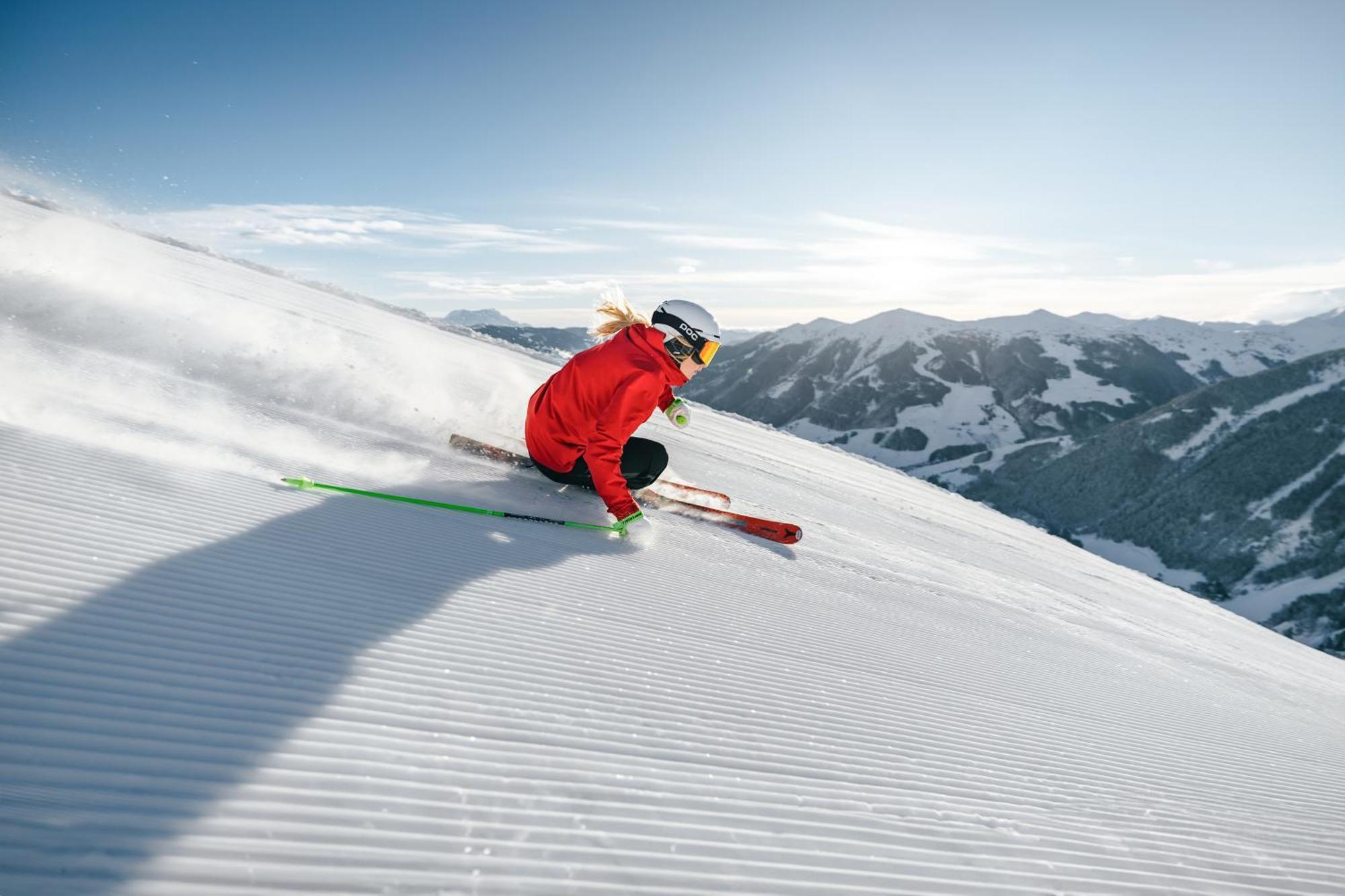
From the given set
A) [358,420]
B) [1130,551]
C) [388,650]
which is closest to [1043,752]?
[388,650]

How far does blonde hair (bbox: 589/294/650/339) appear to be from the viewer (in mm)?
5797

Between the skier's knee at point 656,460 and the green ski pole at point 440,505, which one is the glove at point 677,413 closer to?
the skier's knee at point 656,460

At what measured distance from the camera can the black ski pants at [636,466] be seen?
6.51m

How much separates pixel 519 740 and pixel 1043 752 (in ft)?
10.3

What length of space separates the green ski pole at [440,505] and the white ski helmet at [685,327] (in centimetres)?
158

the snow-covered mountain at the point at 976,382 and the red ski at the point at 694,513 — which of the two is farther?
the snow-covered mountain at the point at 976,382

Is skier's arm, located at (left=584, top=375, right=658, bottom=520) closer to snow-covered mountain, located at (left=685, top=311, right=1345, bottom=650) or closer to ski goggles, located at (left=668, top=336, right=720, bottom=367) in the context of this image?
ski goggles, located at (left=668, top=336, right=720, bottom=367)

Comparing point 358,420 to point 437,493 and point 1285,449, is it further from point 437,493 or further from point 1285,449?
point 1285,449

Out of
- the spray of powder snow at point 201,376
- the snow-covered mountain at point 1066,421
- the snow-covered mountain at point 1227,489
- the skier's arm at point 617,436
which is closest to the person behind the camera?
the spray of powder snow at point 201,376

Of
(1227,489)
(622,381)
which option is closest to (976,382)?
(1227,489)

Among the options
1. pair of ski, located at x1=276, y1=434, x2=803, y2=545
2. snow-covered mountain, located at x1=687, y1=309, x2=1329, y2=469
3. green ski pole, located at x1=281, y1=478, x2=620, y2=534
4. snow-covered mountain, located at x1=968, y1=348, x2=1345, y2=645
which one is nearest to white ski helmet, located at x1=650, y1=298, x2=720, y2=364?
green ski pole, located at x1=281, y1=478, x2=620, y2=534

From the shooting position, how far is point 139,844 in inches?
67.1

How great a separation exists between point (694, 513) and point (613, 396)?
2481 millimetres

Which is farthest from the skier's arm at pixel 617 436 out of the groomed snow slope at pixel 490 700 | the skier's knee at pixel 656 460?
the skier's knee at pixel 656 460
